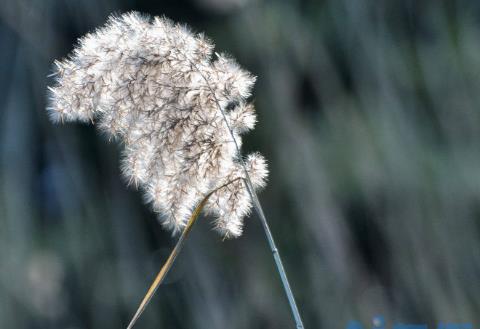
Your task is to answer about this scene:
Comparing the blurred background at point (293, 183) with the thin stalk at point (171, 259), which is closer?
the thin stalk at point (171, 259)

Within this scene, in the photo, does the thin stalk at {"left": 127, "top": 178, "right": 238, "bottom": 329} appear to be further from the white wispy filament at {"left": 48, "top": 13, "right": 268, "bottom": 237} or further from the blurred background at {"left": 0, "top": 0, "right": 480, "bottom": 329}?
the blurred background at {"left": 0, "top": 0, "right": 480, "bottom": 329}

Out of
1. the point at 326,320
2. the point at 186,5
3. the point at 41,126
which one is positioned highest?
the point at 186,5

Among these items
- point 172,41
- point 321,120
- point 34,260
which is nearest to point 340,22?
point 321,120

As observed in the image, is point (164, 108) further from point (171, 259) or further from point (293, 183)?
point (293, 183)

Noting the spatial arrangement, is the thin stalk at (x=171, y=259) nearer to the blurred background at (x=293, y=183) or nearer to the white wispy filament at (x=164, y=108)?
the white wispy filament at (x=164, y=108)

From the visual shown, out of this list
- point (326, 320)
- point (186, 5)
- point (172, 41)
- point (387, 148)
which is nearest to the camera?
point (172, 41)

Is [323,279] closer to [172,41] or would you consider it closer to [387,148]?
[387,148]

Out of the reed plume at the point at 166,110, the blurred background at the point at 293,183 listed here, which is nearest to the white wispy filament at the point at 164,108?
the reed plume at the point at 166,110
